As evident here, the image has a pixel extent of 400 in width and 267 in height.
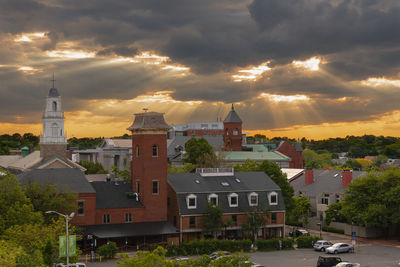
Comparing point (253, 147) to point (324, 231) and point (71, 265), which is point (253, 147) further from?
point (71, 265)

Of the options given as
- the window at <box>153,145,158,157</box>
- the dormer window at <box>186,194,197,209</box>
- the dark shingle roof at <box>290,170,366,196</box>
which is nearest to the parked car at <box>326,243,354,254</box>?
the dormer window at <box>186,194,197,209</box>

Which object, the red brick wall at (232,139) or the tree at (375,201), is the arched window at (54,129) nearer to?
the tree at (375,201)

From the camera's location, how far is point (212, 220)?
2680 inches

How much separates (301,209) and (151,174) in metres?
29.1

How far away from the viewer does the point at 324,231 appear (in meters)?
83.5

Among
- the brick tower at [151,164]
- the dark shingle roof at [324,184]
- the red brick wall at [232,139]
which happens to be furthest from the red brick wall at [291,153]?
the brick tower at [151,164]

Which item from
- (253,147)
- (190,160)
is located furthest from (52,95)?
Result: (253,147)

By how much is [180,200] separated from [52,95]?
46.5m

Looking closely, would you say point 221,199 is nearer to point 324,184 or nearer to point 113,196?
point 113,196

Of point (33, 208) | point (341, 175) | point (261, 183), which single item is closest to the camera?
point (33, 208)

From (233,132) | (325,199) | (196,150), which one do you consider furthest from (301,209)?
(233,132)

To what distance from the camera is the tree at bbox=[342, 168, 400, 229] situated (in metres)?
72.3

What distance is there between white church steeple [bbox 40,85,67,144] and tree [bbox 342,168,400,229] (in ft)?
187

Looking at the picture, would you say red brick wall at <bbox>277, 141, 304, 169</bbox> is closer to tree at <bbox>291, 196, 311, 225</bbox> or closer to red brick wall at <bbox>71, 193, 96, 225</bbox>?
tree at <bbox>291, 196, 311, 225</bbox>
